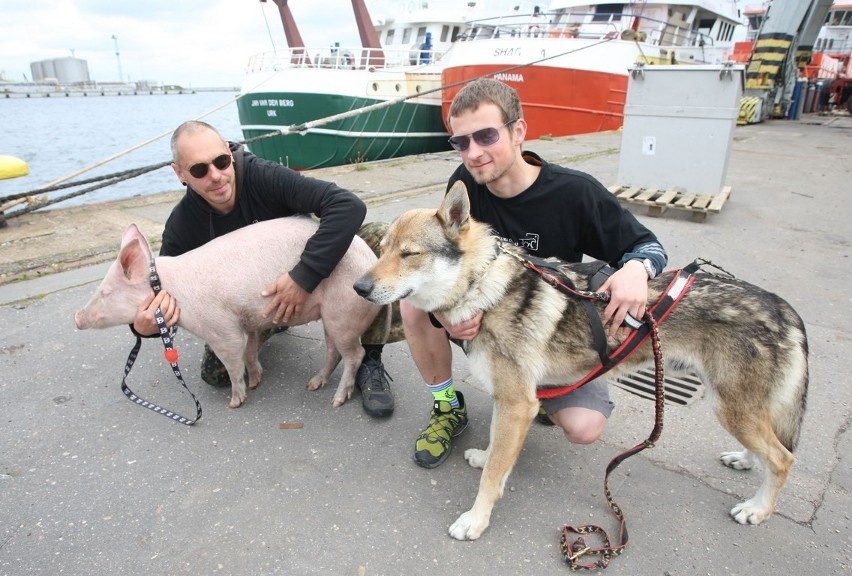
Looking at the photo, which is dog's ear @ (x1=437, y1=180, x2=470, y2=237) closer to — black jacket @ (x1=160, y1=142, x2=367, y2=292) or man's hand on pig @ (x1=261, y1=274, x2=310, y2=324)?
black jacket @ (x1=160, y1=142, x2=367, y2=292)

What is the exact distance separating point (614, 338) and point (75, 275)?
197 inches

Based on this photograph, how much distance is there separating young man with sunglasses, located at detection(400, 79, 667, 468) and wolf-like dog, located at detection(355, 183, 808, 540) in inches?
5.8

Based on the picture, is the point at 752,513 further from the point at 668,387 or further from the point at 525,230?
the point at 525,230

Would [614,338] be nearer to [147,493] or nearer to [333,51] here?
[147,493]

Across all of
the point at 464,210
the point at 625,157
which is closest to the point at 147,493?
the point at 464,210

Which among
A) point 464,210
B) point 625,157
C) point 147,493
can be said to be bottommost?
point 147,493

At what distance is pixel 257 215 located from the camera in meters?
3.38

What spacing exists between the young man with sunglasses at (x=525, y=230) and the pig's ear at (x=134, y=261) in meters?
1.48

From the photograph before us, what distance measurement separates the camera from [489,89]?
2479mm

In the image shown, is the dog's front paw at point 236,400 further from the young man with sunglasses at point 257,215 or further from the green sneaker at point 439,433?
the green sneaker at point 439,433

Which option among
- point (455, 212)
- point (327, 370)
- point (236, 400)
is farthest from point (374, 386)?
point (455, 212)

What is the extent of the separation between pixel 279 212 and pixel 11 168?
5555mm

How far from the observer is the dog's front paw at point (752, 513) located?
7.48 ft

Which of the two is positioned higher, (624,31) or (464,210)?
(624,31)
